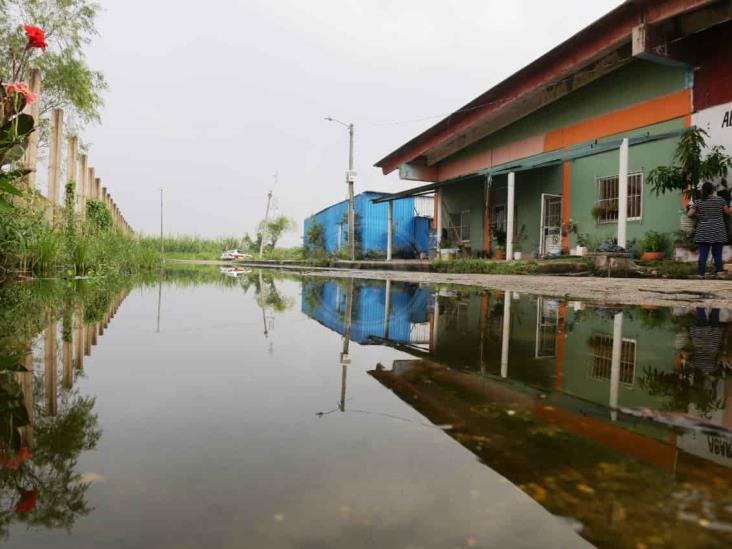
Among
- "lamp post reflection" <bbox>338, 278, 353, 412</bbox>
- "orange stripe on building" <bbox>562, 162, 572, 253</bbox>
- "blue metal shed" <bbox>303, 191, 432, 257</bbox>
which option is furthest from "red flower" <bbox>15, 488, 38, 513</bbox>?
"blue metal shed" <bbox>303, 191, 432, 257</bbox>

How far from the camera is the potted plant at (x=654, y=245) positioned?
9734 millimetres

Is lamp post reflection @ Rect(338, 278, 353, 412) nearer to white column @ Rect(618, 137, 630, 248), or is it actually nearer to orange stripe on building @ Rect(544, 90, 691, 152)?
white column @ Rect(618, 137, 630, 248)

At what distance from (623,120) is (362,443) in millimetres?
12561

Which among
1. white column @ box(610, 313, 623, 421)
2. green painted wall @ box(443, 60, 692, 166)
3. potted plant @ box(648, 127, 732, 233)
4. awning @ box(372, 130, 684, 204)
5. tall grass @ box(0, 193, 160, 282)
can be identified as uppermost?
green painted wall @ box(443, 60, 692, 166)

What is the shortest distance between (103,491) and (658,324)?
286 centimetres

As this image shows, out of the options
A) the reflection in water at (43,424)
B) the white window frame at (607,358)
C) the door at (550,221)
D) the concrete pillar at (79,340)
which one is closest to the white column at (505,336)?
the white window frame at (607,358)

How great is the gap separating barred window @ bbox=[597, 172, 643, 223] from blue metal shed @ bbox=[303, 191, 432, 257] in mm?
10180

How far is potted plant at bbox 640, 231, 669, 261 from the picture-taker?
31.9 feet

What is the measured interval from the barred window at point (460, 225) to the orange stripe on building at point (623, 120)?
4444mm

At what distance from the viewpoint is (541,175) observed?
14.1 meters

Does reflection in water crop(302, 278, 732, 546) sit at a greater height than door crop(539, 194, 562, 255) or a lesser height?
lesser

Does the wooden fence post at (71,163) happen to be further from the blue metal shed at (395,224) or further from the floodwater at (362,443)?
the blue metal shed at (395,224)

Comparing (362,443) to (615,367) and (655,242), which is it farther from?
(655,242)

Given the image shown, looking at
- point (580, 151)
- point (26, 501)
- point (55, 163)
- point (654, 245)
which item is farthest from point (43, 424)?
point (580, 151)
